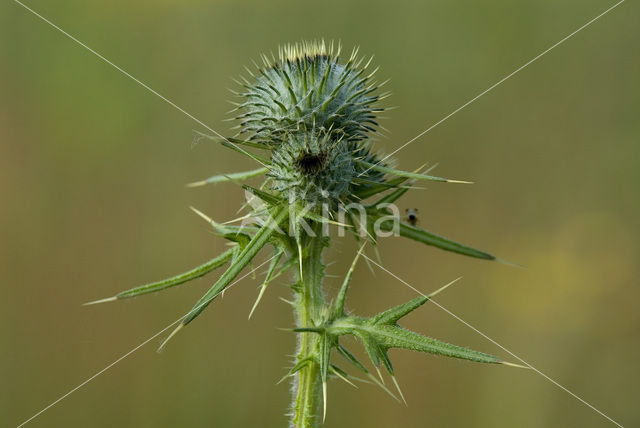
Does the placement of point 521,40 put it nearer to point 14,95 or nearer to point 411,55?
point 411,55

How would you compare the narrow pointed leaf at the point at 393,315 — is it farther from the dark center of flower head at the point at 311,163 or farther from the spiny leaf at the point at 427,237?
the dark center of flower head at the point at 311,163

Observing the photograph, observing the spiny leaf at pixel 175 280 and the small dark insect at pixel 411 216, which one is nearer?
the spiny leaf at pixel 175 280

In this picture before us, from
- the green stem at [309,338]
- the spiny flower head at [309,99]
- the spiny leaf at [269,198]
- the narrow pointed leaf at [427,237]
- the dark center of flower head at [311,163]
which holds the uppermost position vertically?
the spiny flower head at [309,99]

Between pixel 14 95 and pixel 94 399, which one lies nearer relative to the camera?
pixel 94 399

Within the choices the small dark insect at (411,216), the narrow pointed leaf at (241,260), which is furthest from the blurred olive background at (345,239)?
the narrow pointed leaf at (241,260)

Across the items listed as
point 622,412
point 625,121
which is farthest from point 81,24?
point 622,412

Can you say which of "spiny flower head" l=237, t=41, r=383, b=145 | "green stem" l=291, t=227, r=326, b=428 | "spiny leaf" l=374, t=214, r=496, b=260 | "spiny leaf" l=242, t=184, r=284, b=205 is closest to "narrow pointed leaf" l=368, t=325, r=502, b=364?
"green stem" l=291, t=227, r=326, b=428

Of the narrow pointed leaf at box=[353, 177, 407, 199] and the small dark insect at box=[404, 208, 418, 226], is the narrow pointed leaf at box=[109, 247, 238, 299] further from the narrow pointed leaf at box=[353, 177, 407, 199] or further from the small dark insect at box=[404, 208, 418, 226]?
the small dark insect at box=[404, 208, 418, 226]
